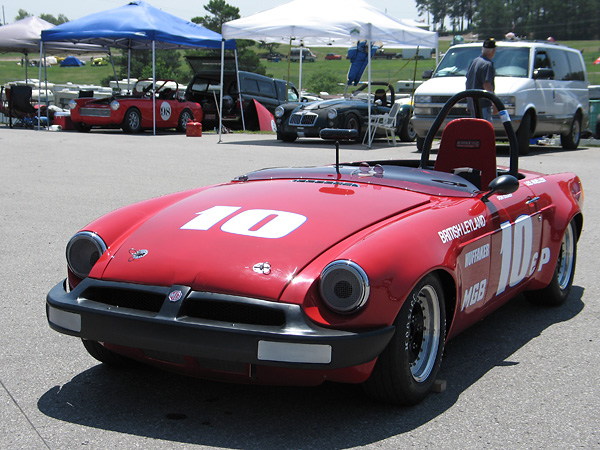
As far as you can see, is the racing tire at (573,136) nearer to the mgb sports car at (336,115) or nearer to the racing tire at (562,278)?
the mgb sports car at (336,115)

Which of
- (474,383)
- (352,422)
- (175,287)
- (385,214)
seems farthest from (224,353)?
(474,383)

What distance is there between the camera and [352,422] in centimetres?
294

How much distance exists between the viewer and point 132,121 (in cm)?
1964

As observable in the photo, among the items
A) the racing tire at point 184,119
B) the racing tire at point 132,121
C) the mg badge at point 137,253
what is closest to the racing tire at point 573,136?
the racing tire at point 184,119

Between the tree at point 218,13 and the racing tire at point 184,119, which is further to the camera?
the tree at point 218,13

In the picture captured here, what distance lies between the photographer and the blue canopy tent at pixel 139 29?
61.7 feet

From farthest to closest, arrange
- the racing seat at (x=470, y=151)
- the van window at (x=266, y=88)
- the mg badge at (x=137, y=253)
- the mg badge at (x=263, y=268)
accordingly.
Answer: the van window at (x=266, y=88) < the racing seat at (x=470, y=151) < the mg badge at (x=137, y=253) < the mg badge at (x=263, y=268)

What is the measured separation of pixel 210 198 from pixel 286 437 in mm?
1326

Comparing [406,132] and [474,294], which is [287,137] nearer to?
[406,132]

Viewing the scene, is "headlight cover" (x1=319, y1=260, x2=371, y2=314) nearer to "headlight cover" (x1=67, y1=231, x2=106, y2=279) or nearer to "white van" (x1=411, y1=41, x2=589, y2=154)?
"headlight cover" (x1=67, y1=231, x2=106, y2=279)

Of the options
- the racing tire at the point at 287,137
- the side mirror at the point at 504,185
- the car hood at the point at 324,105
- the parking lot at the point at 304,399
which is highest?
the side mirror at the point at 504,185

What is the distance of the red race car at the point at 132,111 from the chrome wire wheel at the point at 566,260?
52.2 feet

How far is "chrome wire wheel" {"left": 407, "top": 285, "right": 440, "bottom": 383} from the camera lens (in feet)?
10.4

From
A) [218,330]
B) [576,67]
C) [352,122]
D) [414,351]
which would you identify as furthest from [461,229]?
[576,67]
